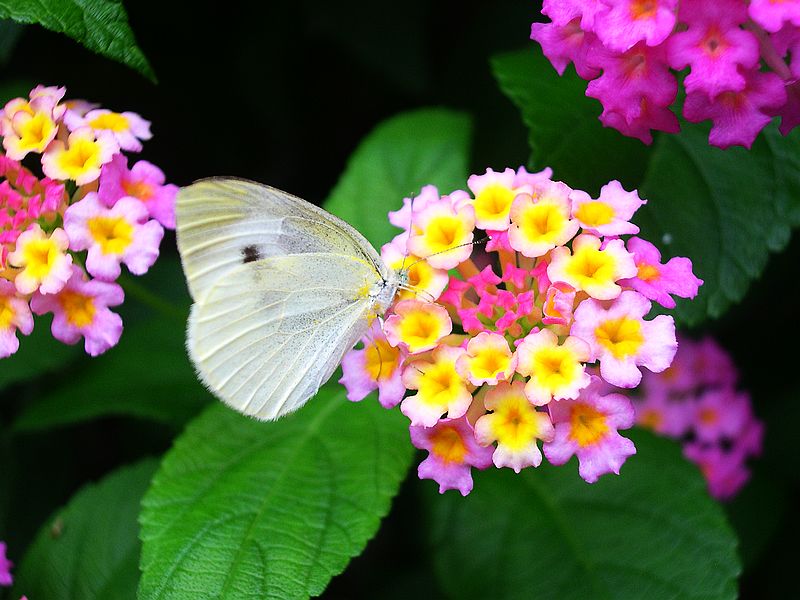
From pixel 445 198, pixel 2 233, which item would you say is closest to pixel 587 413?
pixel 445 198

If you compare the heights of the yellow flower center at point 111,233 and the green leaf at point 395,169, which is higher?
the yellow flower center at point 111,233

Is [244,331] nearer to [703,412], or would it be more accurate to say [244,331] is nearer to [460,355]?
[460,355]

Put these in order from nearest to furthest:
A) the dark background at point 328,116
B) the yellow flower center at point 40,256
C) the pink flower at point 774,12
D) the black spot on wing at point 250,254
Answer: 1. the pink flower at point 774,12
2. the yellow flower center at point 40,256
3. the black spot on wing at point 250,254
4. the dark background at point 328,116

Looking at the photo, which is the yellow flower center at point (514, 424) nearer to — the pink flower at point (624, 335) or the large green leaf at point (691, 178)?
the pink flower at point (624, 335)

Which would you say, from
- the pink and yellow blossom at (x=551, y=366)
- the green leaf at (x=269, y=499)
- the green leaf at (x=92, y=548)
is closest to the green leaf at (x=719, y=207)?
the pink and yellow blossom at (x=551, y=366)

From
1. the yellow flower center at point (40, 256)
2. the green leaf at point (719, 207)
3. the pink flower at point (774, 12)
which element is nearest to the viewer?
the pink flower at point (774, 12)

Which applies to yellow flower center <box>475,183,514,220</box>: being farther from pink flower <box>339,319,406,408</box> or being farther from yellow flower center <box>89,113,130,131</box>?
yellow flower center <box>89,113,130,131</box>
